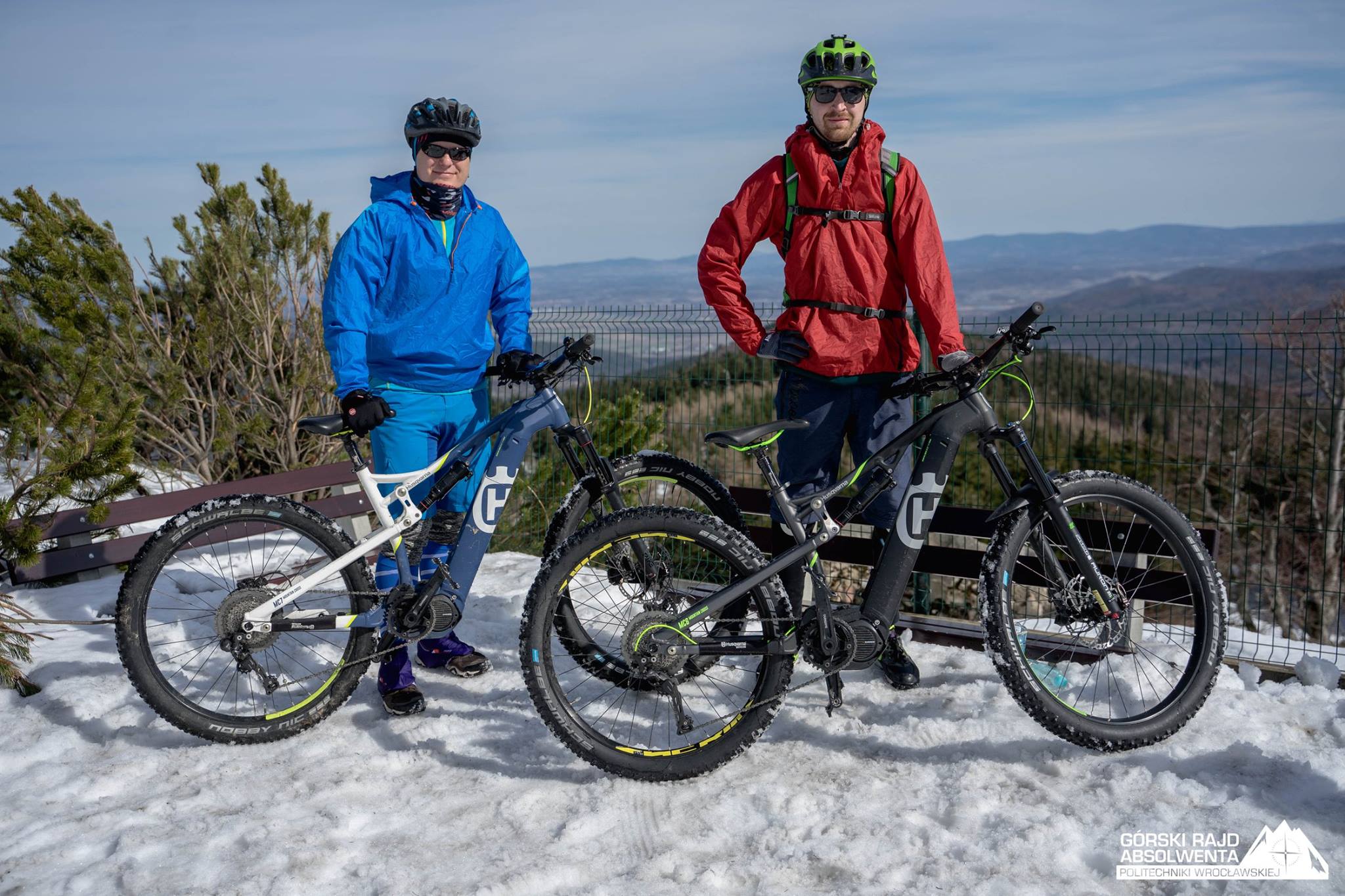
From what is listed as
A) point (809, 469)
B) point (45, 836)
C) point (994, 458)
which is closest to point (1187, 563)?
point (994, 458)

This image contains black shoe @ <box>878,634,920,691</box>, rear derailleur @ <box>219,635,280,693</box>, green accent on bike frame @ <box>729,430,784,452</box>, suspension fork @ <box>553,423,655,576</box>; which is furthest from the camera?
black shoe @ <box>878,634,920,691</box>

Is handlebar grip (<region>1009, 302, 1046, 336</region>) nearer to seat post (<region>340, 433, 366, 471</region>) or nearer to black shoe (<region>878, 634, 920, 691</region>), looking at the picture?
black shoe (<region>878, 634, 920, 691</region>)

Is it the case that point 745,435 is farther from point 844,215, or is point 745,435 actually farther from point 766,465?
point 844,215

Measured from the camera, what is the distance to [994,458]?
11.1 ft

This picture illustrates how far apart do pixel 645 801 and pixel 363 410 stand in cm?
158

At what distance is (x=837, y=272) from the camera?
3.69m

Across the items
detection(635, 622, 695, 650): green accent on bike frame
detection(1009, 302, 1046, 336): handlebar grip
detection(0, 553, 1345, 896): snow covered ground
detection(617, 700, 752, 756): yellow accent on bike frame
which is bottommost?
detection(0, 553, 1345, 896): snow covered ground

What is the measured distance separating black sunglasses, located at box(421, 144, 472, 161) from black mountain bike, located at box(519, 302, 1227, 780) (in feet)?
4.79

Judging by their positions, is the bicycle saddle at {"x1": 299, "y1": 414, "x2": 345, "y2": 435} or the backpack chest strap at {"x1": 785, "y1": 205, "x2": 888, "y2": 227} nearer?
the bicycle saddle at {"x1": 299, "y1": 414, "x2": 345, "y2": 435}

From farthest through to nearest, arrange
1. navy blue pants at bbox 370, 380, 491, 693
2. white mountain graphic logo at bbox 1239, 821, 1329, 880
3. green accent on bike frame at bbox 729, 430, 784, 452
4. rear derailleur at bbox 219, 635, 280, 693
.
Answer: navy blue pants at bbox 370, 380, 491, 693
rear derailleur at bbox 219, 635, 280, 693
green accent on bike frame at bbox 729, 430, 784, 452
white mountain graphic logo at bbox 1239, 821, 1329, 880

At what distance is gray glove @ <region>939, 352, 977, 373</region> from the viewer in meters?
3.39

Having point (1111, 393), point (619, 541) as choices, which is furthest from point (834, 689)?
point (1111, 393)

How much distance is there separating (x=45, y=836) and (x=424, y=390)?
184 centimetres

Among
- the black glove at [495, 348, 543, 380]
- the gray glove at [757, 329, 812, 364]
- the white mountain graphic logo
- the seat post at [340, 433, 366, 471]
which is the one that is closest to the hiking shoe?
the seat post at [340, 433, 366, 471]
